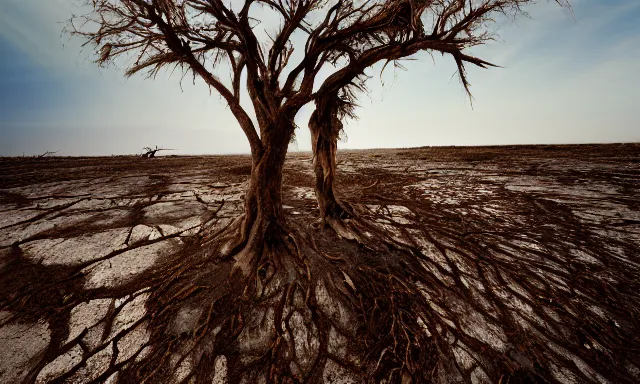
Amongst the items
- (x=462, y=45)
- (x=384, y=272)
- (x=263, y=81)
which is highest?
(x=462, y=45)

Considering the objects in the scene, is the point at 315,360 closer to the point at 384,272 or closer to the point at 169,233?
the point at 384,272

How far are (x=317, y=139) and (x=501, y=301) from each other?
3975 mm

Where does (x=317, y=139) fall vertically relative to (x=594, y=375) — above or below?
above

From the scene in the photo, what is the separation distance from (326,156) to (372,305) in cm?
288

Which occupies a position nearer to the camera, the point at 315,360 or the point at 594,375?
the point at 594,375

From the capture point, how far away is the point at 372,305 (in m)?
3.46

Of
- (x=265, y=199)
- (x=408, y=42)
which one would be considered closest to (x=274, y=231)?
(x=265, y=199)

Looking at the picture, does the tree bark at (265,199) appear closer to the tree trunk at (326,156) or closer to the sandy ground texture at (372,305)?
the sandy ground texture at (372,305)

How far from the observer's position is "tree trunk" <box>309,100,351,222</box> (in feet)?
16.0

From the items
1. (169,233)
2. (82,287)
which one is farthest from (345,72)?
(82,287)

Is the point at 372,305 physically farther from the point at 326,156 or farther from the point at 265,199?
the point at 326,156

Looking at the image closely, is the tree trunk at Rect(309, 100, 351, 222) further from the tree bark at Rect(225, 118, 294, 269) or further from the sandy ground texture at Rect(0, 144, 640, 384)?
the tree bark at Rect(225, 118, 294, 269)

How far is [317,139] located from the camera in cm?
494

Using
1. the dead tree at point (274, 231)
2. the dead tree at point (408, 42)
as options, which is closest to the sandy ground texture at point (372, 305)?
the dead tree at point (274, 231)
